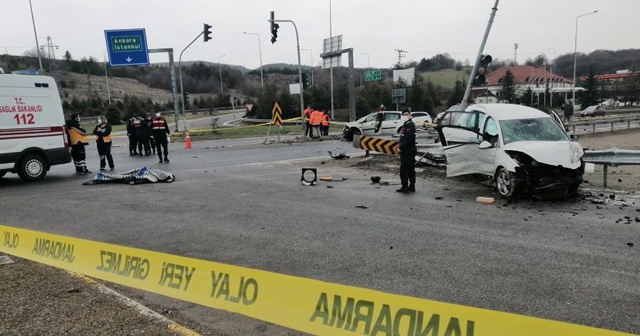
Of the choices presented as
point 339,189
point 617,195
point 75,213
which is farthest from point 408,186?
point 75,213

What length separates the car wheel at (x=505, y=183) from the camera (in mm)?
9172

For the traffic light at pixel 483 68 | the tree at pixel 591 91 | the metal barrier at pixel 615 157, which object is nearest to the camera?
the metal barrier at pixel 615 157

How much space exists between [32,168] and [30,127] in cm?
112

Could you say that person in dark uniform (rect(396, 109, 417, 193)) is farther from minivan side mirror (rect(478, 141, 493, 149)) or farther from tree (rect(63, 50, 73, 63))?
tree (rect(63, 50, 73, 63))

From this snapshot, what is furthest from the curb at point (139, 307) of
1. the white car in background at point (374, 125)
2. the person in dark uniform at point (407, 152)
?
the white car in background at point (374, 125)

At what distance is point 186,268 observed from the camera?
4121mm

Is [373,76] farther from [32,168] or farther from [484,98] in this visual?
[32,168]

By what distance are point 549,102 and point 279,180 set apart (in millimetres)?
82587

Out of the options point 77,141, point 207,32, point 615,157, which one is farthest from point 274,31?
point 615,157

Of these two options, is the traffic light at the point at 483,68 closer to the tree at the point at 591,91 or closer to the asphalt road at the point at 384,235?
the asphalt road at the point at 384,235

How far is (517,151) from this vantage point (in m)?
9.23

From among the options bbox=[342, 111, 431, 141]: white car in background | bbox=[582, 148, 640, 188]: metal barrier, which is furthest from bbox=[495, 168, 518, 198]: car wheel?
bbox=[342, 111, 431, 141]: white car in background

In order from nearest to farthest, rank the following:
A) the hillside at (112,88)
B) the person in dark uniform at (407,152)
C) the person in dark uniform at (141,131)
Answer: the person in dark uniform at (407,152) → the person in dark uniform at (141,131) → the hillside at (112,88)

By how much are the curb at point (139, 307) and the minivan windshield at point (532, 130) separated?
7.87 metres
